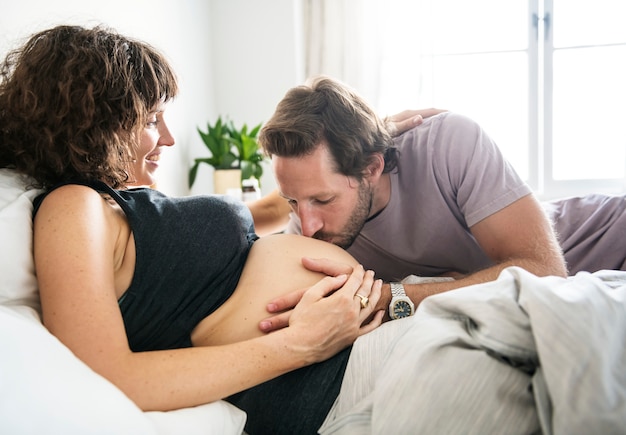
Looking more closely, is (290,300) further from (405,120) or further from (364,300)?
(405,120)

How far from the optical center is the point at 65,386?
28.2 inches

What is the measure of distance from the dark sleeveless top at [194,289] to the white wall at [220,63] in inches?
67.1

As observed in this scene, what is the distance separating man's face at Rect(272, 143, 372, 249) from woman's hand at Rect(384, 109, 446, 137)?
25cm

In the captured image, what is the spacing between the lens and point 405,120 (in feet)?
5.98

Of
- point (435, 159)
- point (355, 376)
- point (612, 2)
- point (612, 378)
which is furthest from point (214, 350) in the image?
point (612, 2)

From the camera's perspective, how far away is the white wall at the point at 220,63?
2977 millimetres

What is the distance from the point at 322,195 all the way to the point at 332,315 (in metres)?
0.57

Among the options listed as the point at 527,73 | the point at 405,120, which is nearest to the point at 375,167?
the point at 405,120

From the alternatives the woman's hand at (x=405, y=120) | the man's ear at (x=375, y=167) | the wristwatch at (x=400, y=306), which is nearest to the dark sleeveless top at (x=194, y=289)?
the wristwatch at (x=400, y=306)

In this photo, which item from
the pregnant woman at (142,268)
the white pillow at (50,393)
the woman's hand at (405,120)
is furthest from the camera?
the woman's hand at (405,120)

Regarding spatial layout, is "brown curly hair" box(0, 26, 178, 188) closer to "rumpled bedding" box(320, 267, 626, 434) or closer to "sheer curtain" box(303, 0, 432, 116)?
"rumpled bedding" box(320, 267, 626, 434)

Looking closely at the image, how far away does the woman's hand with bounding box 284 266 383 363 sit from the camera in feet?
3.27

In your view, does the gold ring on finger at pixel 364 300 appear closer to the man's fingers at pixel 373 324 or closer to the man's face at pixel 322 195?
the man's fingers at pixel 373 324

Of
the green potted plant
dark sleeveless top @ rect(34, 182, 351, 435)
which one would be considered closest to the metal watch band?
dark sleeveless top @ rect(34, 182, 351, 435)
